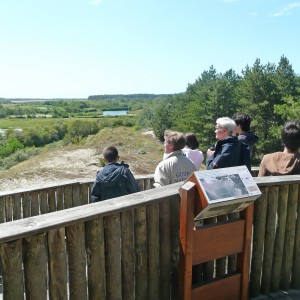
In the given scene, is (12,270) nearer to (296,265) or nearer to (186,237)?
(186,237)

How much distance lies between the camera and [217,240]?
2600 mm

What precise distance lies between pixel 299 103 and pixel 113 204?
116ft

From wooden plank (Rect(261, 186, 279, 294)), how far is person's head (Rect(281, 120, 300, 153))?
46 centimetres

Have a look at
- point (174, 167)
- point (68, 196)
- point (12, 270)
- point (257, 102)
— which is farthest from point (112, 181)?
point (257, 102)

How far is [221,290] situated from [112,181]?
158 cm

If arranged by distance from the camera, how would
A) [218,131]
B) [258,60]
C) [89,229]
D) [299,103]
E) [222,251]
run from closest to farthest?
[89,229]
[222,251]
[218,131]
[299,103]
[258,60]

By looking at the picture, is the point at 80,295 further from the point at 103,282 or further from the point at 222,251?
the point at 222,251

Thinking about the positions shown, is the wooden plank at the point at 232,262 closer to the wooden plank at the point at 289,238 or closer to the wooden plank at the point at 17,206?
the wooden plank at the point at 289,238

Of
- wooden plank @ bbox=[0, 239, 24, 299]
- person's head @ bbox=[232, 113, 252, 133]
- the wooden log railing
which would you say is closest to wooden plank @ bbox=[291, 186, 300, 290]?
person's head @ bbox=[232, 113, 252, 133]

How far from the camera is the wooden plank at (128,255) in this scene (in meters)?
2.43

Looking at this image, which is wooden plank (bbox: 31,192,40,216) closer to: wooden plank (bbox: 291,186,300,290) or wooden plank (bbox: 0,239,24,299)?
wooden plank (bbox: 0,239,24,299)

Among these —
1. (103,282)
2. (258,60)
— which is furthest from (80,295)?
(258,60)

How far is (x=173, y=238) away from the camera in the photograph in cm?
270

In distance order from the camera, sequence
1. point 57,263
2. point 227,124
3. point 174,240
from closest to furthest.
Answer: point 57,263 → point 174,240 → point 227,124
